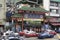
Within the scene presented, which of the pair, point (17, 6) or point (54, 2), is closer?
point (17, 6)

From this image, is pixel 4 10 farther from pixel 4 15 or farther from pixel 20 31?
pixel 20 31

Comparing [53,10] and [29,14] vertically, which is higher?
[53,10]

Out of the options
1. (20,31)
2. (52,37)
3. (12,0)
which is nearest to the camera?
(52,37)

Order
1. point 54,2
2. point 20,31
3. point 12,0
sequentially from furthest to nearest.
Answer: point 54,2, point 12,0, point 20,31

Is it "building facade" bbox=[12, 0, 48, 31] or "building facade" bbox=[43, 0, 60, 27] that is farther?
"building facade" bbox=[43, 0, 60, 27]

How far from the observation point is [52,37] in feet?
186

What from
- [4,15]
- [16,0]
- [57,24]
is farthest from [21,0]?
[57,24]

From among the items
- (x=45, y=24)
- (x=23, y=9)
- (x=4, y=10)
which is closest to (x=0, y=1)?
(x=4, y=10)

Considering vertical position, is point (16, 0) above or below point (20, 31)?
above

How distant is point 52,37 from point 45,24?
31.2ft

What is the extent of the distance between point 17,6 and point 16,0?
5.69 feet

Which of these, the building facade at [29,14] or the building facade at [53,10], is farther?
the building facade at [53,10]

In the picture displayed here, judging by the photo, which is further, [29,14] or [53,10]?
[53,10]

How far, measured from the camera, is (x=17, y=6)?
63875 mm
